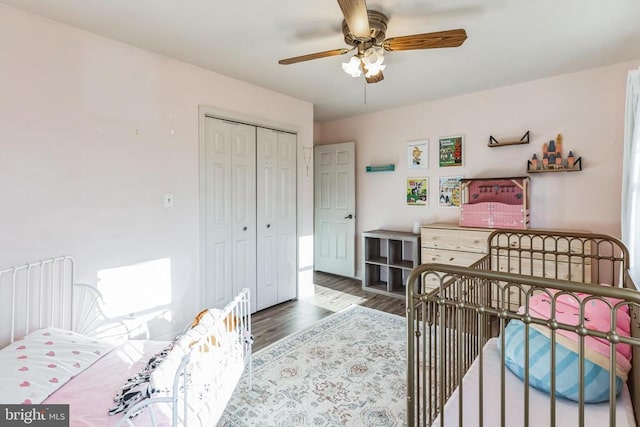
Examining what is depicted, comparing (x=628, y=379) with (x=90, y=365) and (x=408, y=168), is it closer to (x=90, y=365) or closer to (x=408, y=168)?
(x=90, y=365)

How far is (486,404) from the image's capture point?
1.27 meters

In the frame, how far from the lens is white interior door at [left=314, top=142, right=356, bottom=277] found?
15.4 ft

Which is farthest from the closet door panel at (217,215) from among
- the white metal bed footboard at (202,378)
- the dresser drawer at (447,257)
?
the dresser drawer at (447,257)

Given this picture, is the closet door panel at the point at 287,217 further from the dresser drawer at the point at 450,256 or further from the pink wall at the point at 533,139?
the dresser drawer at the point at 450,256

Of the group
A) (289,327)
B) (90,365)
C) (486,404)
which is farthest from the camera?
(289,327)

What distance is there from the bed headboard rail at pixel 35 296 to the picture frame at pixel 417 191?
356cm

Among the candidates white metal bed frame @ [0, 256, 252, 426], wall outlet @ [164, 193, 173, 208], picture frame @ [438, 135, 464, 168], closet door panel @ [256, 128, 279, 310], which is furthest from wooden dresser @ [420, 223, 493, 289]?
wall outlet @ [164, 193, 173, 208]

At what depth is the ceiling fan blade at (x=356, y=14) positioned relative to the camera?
1.55 metres

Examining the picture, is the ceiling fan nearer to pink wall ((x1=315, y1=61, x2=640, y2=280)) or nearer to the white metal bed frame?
the white metal bed frame

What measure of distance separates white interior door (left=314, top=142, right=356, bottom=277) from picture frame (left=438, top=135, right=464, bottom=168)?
1233 mm

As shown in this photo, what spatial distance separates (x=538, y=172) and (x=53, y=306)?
4.30 m

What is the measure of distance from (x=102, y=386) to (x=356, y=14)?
88.7 inches

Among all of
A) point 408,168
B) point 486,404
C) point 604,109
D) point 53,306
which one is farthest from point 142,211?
point 604,109

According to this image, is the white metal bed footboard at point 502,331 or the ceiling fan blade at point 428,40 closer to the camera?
the white metal bed footboard at point 502,331
